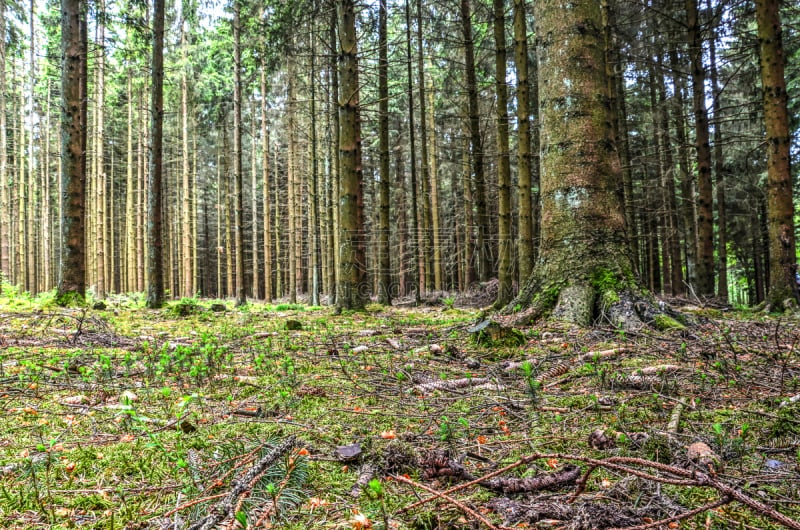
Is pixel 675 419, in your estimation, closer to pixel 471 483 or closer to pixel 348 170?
pixel 471 483

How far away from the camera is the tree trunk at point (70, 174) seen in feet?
29.5

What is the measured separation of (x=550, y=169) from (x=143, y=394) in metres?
4.71

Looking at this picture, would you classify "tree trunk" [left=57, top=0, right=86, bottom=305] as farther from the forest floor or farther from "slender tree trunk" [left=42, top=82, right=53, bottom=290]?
"slender tree trunk" [left=42, top=82, right=53, bottom=290]

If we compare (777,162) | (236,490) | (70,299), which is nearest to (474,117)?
(777,162)

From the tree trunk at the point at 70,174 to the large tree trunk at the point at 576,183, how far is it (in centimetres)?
875

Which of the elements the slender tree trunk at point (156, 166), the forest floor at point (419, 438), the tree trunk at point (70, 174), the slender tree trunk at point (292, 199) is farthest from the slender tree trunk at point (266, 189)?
the forest floor at point (419, 438)

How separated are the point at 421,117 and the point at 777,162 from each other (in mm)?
9575

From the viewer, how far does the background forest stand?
1041 centimetres

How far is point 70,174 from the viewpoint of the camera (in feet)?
29.7

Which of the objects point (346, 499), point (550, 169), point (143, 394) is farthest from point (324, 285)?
point (346, 499)

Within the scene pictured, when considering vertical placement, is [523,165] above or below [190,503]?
above

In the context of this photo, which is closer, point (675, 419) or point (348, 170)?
point (675, 419)

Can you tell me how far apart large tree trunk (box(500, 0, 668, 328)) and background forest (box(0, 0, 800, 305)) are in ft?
10.1

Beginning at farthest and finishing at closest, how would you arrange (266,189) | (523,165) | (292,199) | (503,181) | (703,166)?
(292,199), (266,189), (703,166), (503,181), (523,165)
